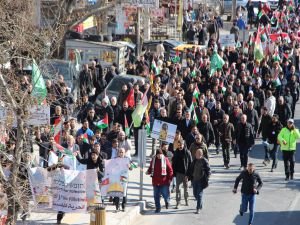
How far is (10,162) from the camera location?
17.8 m

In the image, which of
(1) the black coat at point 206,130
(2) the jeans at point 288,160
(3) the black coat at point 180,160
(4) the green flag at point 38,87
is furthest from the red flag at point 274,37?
(4) the green flag at point 38,87

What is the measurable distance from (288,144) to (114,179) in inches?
197

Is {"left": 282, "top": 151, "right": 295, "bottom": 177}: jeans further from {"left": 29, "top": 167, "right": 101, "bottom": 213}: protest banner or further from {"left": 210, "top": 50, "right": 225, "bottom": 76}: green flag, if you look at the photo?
{"left": 210, "top": 50, "right": 225, "bottom": 76}: green flag

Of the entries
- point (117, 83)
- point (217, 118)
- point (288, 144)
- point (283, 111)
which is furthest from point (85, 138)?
point (117, 83)

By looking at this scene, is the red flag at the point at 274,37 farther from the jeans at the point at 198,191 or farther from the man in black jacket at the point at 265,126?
the jeans at the point at 198,191

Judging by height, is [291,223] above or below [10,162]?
below

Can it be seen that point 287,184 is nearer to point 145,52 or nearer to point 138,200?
point 138,200

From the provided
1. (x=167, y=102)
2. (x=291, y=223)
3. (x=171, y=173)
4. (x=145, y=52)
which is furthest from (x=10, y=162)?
(x=145, y=52)

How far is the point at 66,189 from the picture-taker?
20281 millimetres

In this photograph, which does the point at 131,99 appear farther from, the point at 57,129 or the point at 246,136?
the point at 57,129

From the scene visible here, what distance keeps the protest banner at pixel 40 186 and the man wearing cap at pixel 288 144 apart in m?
6.44

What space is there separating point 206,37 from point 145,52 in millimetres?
8829

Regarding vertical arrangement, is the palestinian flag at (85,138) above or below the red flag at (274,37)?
below

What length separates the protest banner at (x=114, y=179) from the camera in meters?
21.2
